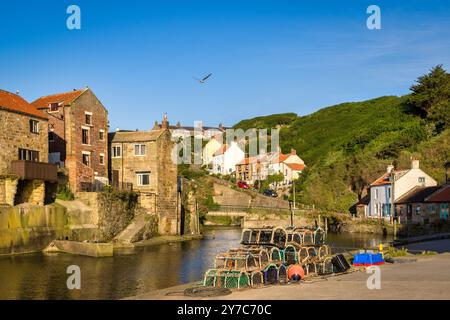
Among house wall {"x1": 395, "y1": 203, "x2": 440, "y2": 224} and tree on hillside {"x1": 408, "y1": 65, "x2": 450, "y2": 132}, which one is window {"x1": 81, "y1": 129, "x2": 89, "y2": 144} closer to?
house wall {"x1": 395, "y1": 203, "x2": 440, "y2": 224}

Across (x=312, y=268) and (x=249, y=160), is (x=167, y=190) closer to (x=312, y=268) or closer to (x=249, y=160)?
(x=312, y=268)

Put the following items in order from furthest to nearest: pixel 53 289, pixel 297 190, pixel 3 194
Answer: pixel 297 190 < pixel 3 194 < pixel 53 289

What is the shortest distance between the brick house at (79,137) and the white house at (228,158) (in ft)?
247

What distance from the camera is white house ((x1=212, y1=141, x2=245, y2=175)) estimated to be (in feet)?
448

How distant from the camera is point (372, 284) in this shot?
2188 cm

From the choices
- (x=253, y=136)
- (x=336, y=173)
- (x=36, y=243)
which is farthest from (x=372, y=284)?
(x=253, y=136)

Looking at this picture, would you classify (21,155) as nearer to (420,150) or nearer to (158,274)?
(158,274)

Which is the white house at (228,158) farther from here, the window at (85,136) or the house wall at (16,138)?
the house wall at (16,138)

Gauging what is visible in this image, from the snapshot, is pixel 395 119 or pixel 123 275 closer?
pixel 123 275

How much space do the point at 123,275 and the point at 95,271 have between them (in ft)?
8.30

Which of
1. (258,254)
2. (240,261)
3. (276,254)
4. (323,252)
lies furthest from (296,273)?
(323,252)

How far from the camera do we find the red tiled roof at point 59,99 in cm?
5881

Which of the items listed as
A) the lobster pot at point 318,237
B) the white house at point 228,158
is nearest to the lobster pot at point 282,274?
the lobster pot at point 318,237

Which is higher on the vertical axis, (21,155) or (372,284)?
(21,155)
